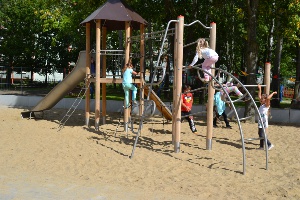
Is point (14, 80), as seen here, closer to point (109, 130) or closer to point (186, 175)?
point (109, 130)

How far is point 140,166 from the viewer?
25.5 feet

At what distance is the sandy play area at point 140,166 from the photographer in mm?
6050

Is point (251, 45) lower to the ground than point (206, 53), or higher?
higher

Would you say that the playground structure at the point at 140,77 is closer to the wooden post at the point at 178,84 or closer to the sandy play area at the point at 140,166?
the wooden post at the point at 178,84

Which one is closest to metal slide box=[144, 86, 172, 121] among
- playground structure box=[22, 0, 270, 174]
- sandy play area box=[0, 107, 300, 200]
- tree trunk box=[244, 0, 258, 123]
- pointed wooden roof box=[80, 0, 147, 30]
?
playground structure box=[22, 0, 270, 174]

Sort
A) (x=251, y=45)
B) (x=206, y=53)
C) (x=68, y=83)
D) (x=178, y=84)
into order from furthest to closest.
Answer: (x=251, y=45) → (x=68, y=83) → (x=178, y=84) → (x=206, y=53)

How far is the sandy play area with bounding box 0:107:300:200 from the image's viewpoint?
605 cm

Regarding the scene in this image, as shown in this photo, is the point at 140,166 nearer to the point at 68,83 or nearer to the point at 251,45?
the point at 68,83

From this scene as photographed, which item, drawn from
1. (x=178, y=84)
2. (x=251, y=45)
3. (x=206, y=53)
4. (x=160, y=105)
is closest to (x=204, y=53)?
(x=206, y=53)

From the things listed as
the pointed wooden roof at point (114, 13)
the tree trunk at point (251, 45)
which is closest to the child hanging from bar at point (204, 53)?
the pointed wooden roof at point (114, 13)

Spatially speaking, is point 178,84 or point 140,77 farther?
point 140,77

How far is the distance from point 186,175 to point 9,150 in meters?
4.48

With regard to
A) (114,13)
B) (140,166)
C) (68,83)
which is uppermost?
(114,13)

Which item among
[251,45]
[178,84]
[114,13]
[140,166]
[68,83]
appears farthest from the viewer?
[251,45]
